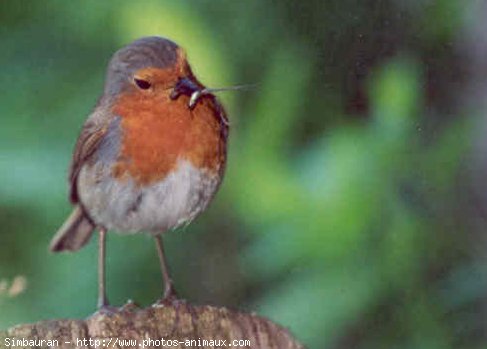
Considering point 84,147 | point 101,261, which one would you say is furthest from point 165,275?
point 84,147

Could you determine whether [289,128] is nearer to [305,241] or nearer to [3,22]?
[305,241]

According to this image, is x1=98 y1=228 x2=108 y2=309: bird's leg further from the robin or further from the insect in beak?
the insect in beak

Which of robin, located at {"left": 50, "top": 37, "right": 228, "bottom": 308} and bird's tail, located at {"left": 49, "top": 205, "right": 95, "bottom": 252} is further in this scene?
bird's tail, located at {"left": 49, "top": 205, "right": 95, "bottom": 252}

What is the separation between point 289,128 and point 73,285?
40cm

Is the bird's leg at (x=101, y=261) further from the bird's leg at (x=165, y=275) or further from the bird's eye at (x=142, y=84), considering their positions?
the bird's eye at (x=142, y=84)

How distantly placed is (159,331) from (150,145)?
0.28m

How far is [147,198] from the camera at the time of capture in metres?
1.52

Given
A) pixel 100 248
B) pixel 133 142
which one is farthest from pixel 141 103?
pixel 100 248

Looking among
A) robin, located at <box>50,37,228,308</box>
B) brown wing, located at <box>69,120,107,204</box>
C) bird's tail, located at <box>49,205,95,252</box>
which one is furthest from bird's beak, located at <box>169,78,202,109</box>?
bird's tail, located at <box>49,205,95,252</box>

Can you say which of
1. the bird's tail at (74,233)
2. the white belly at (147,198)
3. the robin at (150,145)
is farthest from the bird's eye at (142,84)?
the bird's tail at (74,233)

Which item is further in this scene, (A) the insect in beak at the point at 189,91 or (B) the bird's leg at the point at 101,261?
(B) the bird's leg at the point at 101,261

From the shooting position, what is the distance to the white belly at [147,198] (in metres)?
1.51

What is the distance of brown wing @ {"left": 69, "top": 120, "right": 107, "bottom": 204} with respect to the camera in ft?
5.03

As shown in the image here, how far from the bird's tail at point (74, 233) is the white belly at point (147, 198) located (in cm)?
3
